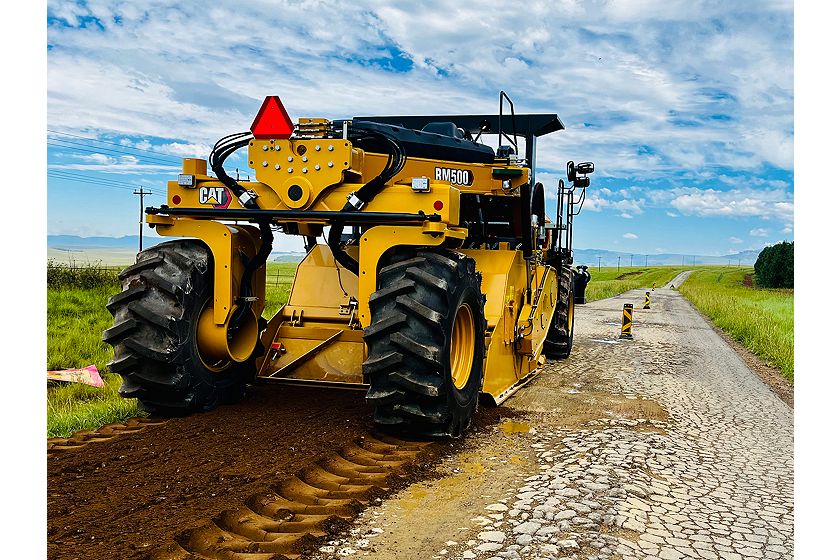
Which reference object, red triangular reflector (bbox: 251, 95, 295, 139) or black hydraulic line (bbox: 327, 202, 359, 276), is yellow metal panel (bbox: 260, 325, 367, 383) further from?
red triangular reflector (bbox: 251, 95, 295, 139)

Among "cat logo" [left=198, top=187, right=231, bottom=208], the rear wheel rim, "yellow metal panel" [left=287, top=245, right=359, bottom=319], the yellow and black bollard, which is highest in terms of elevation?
"cat logo" [left=198, top=187, right=231, bottom=208]

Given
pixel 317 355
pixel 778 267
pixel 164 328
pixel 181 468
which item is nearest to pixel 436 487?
pixel 181 468

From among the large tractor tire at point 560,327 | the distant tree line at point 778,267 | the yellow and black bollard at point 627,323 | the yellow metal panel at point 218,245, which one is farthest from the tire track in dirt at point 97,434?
the distant tree line at point 778,267

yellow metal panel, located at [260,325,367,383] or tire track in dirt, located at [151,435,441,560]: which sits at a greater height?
yellow metal panel, located at [260,325,367,383]

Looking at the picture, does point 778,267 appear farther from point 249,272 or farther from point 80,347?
point 249,272

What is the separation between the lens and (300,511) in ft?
14.1

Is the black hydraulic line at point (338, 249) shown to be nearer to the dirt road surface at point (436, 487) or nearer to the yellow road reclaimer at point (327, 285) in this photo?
the yellow road reclaimer at point (327, 285)

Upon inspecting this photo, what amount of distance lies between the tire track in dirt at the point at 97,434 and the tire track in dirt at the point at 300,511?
5.35ft

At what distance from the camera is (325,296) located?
728 cm

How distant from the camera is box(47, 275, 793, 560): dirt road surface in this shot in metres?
3.95

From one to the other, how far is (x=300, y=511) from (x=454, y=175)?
4.00 m

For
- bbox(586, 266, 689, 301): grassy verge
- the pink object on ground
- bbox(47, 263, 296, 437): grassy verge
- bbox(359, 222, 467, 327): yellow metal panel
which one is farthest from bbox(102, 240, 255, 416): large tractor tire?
bbox(586, 266, 689, 301): grassy verge

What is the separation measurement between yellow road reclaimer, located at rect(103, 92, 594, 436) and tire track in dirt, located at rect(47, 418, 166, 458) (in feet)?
0.63

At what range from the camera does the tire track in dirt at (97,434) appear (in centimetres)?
532
